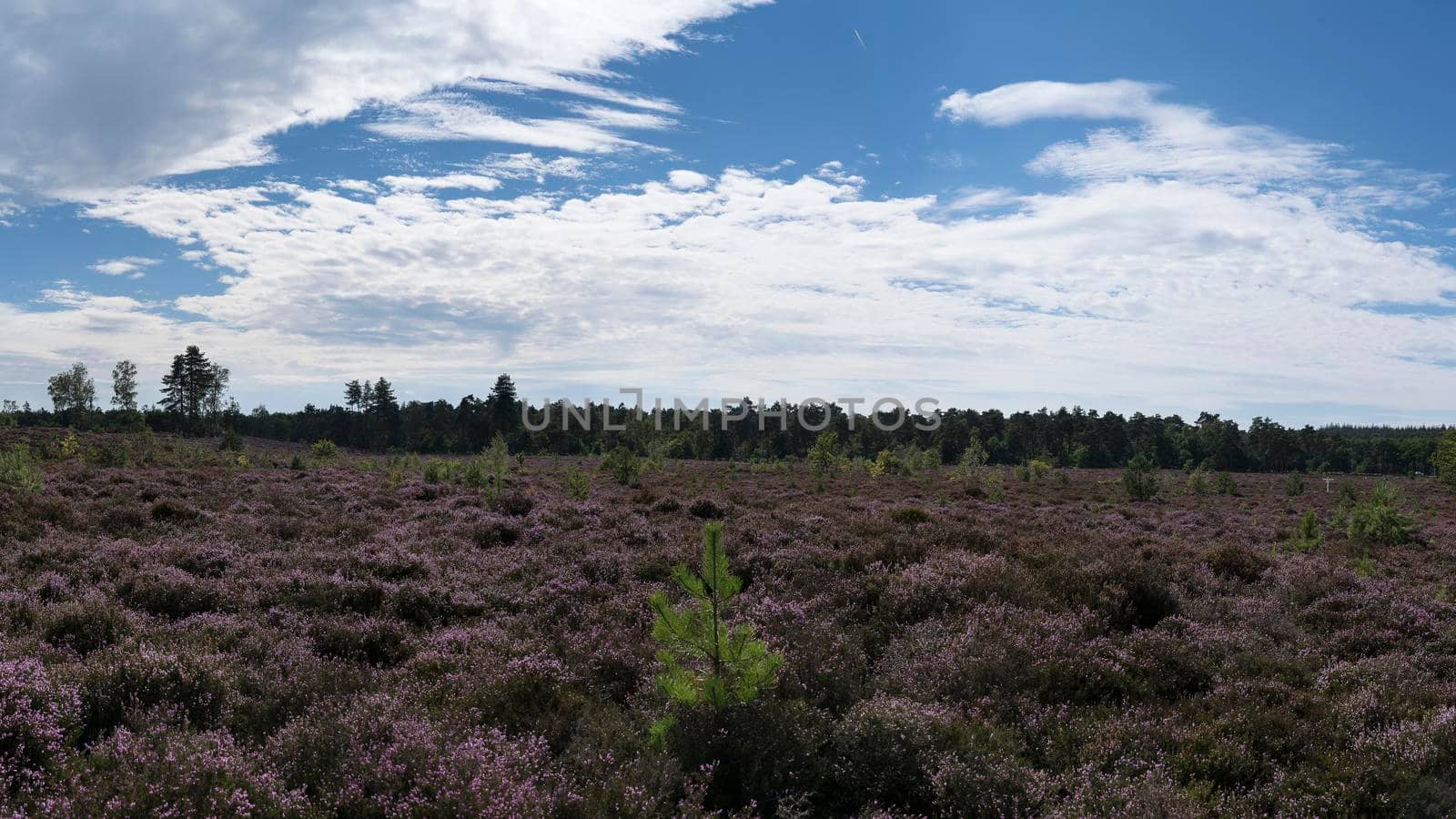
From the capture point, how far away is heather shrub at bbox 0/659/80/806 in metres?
4.73

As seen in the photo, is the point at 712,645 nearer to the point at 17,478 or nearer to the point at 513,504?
the point at 513,504

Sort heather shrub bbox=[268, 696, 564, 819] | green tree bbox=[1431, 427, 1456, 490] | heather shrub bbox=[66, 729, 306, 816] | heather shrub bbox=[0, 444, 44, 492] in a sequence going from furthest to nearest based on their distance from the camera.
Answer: green tree bbox=[1431, 427, 1456, 490]
heather shrub bbox=[0, 444, 44, 492]
heather shrub bbox=[268, 696, 564, 819]
heather shrub bbox=[66, 729, 306, 816]

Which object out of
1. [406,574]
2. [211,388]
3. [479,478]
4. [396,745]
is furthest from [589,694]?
[211,388]

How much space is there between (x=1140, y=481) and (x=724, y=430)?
69.8 meters

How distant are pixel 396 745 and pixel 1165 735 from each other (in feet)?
19.2

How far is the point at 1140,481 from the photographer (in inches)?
1459

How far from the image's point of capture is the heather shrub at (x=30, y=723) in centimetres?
473

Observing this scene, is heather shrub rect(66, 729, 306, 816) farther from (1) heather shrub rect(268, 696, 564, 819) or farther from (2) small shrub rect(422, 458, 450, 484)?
(2) small shrub rect(422, 458, 450, 484)

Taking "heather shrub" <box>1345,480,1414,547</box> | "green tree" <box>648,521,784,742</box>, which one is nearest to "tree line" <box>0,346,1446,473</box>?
"heather shrub" <box>1345,480,1414,547</box>

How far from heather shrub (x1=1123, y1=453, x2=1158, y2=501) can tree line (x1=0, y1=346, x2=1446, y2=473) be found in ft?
145

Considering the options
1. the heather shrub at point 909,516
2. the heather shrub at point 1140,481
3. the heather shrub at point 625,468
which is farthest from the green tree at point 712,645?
the heather shrub at point 1140,481

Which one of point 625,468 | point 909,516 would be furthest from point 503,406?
point 909,516

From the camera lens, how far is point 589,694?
262 inches

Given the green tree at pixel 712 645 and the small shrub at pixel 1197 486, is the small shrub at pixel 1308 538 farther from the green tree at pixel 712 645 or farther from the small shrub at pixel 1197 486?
the small shrub at pixel 1197 486
